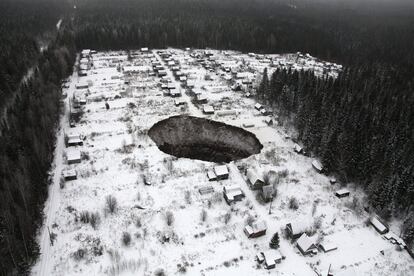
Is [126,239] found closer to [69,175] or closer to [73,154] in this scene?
[69,175]

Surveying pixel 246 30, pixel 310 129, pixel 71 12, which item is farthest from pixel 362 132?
pixel 71 12

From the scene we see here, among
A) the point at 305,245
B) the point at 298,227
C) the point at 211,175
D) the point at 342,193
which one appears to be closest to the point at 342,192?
the point at 342,193

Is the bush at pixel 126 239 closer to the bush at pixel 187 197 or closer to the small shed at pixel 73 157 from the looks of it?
the bush at pixel 187 197

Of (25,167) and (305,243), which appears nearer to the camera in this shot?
(305,243)

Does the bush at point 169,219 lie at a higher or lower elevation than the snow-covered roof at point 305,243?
lower

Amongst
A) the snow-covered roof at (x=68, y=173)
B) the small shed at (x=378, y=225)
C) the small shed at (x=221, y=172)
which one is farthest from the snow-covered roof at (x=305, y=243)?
the snow-covered roof at (x=68, y=173)

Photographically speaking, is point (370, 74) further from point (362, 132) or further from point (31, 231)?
point (31, 231)
